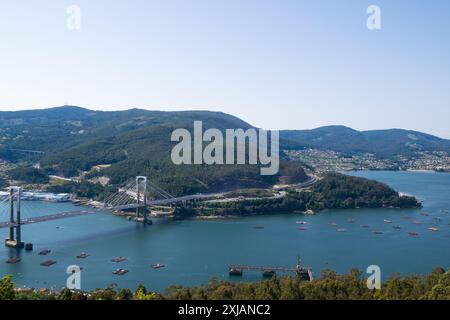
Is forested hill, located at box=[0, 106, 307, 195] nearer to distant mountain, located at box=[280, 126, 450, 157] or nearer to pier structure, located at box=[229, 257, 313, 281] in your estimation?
pier structure, located at box=[229, 257, 313, 281]

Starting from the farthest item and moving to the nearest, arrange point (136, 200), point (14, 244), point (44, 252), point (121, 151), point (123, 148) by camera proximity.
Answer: point (123, 148)
point (121, 151)
point (136, 200)
point (14, 244)
point (44, 252)

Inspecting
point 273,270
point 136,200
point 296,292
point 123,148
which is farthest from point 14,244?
point 123,148

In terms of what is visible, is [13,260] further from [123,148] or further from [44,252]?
[123,148]

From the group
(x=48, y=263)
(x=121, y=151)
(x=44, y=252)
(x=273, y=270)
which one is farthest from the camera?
(x=121, y=151)

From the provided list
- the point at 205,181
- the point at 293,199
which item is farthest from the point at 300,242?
the point at 205,181

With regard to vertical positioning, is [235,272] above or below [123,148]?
below

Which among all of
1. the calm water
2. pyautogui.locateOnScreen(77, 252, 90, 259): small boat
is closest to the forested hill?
the calm water
